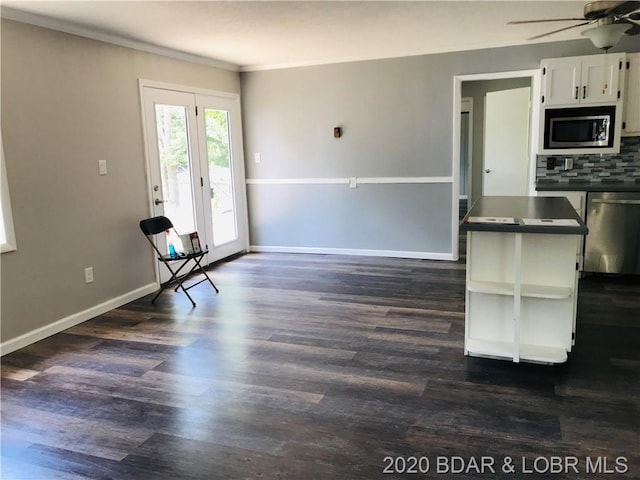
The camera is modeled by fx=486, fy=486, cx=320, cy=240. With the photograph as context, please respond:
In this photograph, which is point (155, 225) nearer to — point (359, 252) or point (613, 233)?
point (359, 252)

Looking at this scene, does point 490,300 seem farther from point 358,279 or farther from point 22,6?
point 22,6

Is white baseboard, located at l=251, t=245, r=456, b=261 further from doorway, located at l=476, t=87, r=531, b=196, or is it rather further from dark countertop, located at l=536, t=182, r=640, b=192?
doorway, located at l=476, t=87, r=531, b=196

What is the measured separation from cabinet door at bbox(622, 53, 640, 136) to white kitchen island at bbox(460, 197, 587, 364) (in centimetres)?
219

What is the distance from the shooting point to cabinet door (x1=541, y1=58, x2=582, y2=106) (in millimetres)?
4707

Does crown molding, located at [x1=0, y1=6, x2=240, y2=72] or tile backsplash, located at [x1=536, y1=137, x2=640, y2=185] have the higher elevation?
crown molding, located at [x1=0, y1=6, x2=240, y2=72]

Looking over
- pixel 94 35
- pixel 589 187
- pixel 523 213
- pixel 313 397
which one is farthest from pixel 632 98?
pixel 94 35

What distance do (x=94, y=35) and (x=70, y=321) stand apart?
2.38 m

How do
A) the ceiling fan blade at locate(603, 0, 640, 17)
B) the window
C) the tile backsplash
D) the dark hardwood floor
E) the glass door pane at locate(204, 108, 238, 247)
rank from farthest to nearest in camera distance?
the glass door pane at locate(204, 108, 238, 247) → the tile backsplash → the window → the ceiling fan blade at locate(603, 0, 640, 17) → the dark hardwood floor

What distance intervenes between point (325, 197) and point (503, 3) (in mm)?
3108

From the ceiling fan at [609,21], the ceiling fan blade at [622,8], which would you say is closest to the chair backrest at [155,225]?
the ceiling fan at [609,21]

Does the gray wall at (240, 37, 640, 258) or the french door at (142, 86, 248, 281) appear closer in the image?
the french door at (142, 86, 248, 281)

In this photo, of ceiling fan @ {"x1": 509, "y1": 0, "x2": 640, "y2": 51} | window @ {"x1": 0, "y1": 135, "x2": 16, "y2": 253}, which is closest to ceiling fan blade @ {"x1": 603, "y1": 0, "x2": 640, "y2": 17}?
ceiling fan @ {"x1": 509, "y1": 0, "x2": 640, "y2": 51}

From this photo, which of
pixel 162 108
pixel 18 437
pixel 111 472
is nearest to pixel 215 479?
pixel 111 472

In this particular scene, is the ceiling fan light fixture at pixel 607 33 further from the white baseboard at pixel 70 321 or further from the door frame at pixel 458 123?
the white baseboard at pixel 70 321
